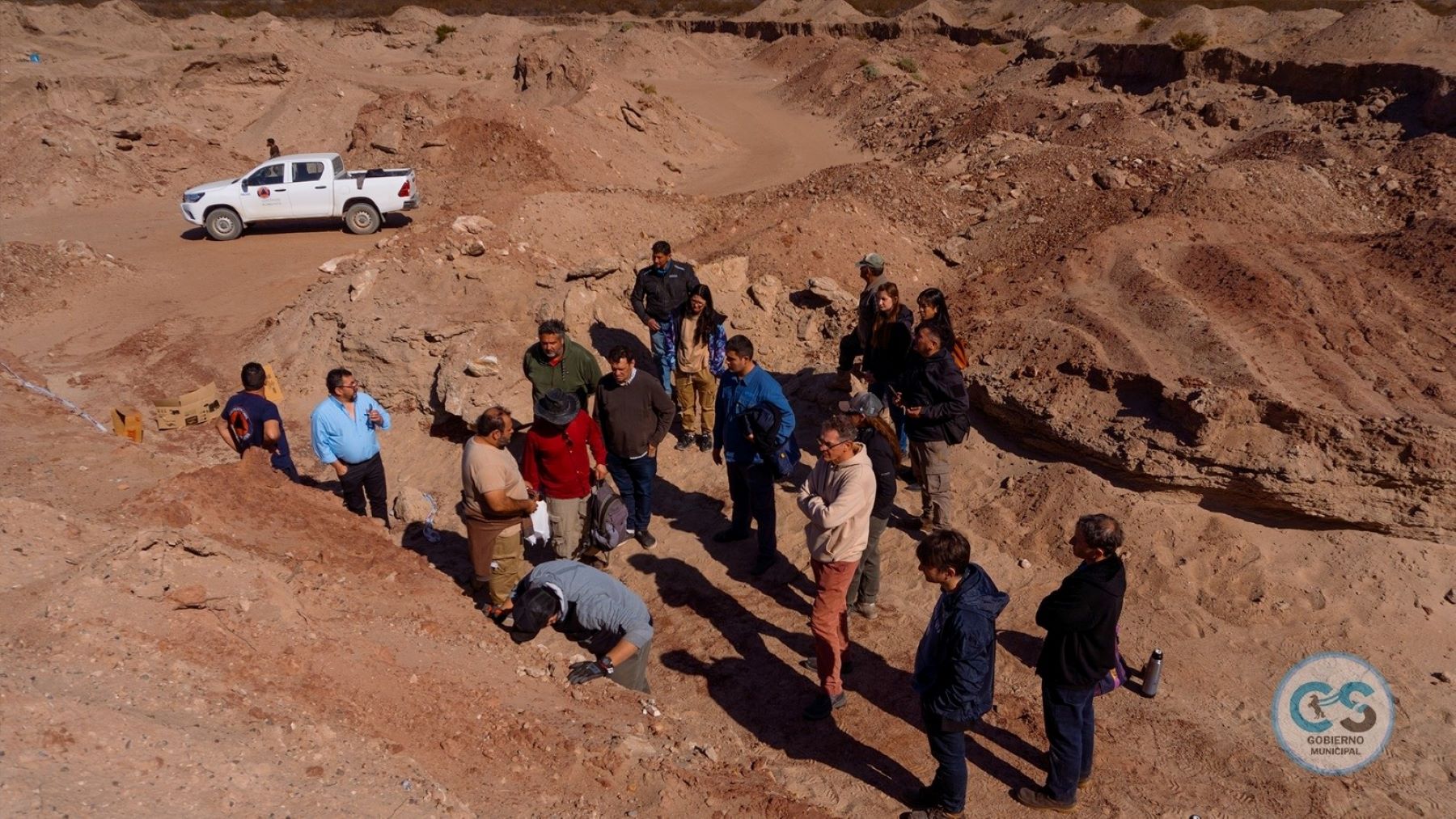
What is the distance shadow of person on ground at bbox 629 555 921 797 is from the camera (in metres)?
5.40

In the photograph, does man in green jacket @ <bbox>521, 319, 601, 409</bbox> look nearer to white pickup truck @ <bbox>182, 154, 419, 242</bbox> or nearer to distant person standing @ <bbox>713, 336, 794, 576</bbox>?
distant person standing @ <bbox>713, 336, 794, 576</bbox>

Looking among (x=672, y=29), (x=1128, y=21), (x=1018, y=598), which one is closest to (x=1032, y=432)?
(x=1018, y=598)

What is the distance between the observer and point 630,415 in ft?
22.6

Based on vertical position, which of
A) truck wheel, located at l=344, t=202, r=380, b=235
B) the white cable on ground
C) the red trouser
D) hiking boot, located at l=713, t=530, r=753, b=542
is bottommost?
the white cable on ground

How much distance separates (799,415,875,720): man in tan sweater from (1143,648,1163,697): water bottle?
2.07m

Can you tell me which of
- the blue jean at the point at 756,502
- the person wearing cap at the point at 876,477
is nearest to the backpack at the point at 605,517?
the blue jean at the point at 756,502

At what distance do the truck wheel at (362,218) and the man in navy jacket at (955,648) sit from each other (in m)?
Answer: 15.1

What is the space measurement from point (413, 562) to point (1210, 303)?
27.1ft

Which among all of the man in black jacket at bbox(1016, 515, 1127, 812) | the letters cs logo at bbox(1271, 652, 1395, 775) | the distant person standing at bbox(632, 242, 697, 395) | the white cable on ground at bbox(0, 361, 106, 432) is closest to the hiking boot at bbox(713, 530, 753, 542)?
the distant person standing at bbox(632, 242, 697, 395)

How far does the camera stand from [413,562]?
710 centimetres

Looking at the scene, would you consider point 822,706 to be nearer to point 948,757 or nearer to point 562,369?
point 948,757

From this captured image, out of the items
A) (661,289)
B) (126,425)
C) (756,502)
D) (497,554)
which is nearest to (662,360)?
(661,289)

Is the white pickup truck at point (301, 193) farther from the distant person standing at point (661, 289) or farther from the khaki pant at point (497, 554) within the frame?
the khaki pant at point (497, 554)

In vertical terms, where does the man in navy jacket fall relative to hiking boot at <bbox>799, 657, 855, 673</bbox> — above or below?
above
